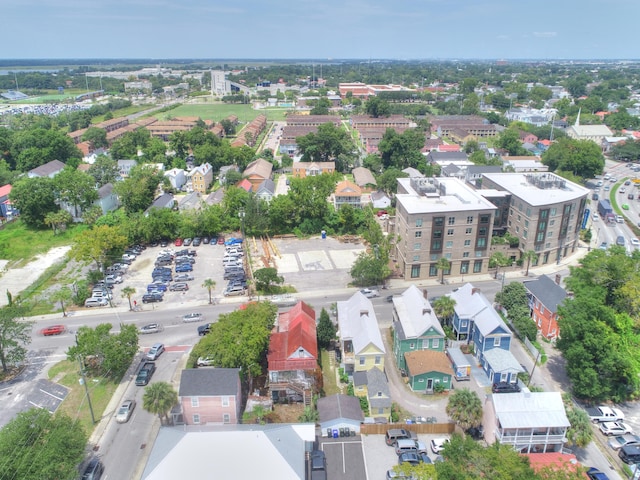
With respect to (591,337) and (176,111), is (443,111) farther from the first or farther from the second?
(591,337)

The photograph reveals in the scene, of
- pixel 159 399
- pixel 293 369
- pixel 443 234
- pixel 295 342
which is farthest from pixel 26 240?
pixel 443 234

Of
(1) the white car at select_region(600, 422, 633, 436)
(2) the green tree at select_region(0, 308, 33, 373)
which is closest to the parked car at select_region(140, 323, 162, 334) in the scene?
(2) the green tree at select_region(0, 308, 33, 373)

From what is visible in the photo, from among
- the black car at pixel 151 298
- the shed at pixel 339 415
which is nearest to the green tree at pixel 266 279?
the black car at pixel 151 298

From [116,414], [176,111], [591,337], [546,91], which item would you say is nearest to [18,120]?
[176,111]

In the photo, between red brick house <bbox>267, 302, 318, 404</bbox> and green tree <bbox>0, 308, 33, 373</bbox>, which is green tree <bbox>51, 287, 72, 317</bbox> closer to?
green tree <bbox>0, 308, 33, 373</bbox>

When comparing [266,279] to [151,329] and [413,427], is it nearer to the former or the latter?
[151,329]

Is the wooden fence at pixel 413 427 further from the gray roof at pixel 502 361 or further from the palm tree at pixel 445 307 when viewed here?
the palm tree at pixel 445 307
